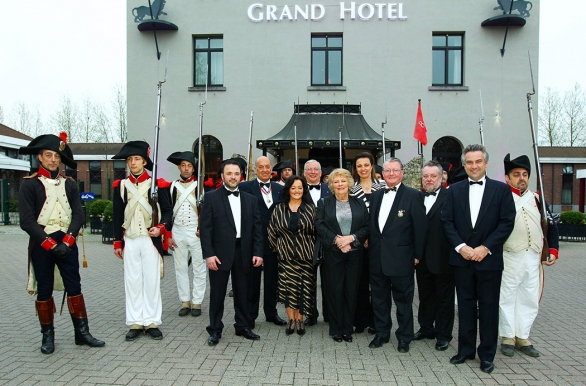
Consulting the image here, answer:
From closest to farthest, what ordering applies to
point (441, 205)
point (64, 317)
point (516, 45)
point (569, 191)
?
point (441, 205), point (64, 317), point (516, 45), point (569, 191)

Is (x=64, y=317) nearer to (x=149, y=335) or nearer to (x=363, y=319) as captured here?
(x=149, y=335)

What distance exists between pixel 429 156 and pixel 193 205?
35.8 feet

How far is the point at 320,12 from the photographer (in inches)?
599

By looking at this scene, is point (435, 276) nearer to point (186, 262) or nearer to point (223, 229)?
point (223, 229)

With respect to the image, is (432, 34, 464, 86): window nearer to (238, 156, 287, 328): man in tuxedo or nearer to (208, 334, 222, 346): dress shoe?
(238, 156, 287, 328): man in tuxedo

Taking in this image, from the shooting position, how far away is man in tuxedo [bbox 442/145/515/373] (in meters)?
4.23

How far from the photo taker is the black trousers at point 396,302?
4.72 metres

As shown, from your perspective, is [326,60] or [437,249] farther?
[326,60]

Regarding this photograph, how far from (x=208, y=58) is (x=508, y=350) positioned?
13850 millimetres

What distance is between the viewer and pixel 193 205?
6246 millimetres

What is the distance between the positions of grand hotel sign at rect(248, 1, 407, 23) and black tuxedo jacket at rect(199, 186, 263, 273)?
11812 mm

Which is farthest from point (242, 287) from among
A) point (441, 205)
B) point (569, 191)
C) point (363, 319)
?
point (569, 191)

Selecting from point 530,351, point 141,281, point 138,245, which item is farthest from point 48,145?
point 530,351

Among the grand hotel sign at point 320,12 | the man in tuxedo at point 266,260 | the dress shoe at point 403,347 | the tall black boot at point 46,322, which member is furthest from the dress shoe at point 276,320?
the grand hotel sign at point 320,12
